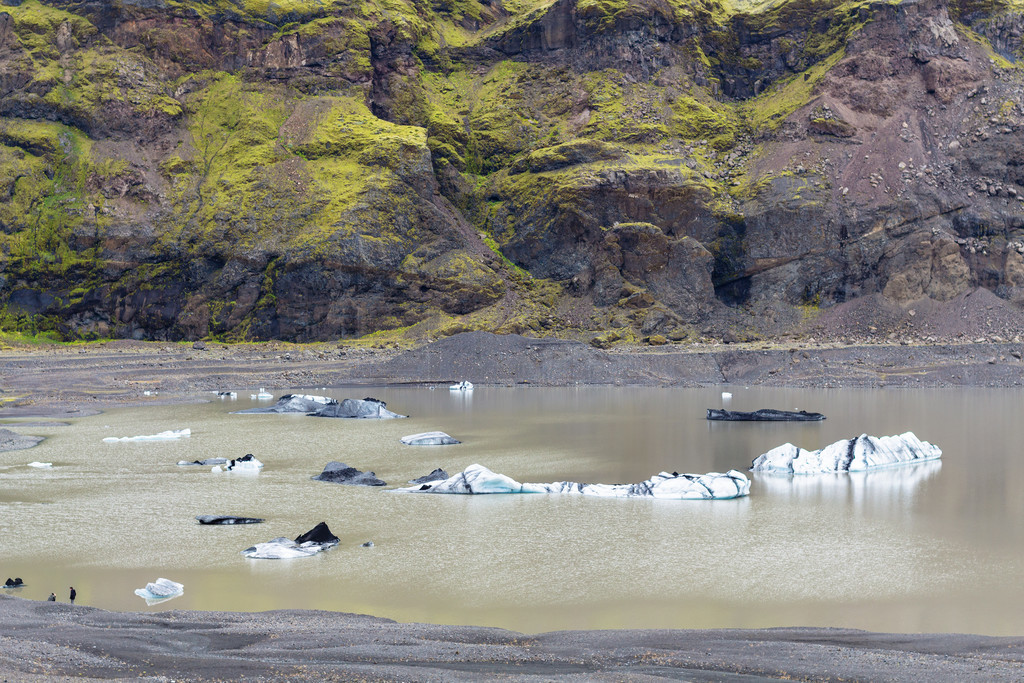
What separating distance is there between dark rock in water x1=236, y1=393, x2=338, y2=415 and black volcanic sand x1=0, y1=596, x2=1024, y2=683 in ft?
92.8

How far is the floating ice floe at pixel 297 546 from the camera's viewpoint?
1351 centimetres

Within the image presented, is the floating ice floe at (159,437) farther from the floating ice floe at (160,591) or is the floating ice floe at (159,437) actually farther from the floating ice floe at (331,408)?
the floating ice floe at (160,591)

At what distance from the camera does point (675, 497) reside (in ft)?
59.1

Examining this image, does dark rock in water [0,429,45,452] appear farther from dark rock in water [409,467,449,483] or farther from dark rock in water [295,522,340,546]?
dark rock in water [295,522,340,546]

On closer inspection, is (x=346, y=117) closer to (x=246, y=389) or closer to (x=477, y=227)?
(x=477, y=227)

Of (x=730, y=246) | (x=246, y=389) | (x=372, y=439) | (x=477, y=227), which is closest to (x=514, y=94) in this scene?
(x=477, y=227)

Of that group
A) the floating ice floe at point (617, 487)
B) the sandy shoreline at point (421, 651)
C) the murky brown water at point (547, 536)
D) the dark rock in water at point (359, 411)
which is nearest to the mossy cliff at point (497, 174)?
the dark rock in water at point (359, 411)

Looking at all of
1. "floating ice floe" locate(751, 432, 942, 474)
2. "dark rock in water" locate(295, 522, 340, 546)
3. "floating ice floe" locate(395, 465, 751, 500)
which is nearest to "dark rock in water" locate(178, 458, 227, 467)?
"floating ice floe" locate(395, 465, 751, 500)

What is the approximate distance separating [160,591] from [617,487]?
989 centimetres

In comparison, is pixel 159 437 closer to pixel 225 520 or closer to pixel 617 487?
pixel 225 520

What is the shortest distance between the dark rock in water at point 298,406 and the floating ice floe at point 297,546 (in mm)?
24142

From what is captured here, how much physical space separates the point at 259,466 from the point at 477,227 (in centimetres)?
6735

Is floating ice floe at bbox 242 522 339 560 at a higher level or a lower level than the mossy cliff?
lower

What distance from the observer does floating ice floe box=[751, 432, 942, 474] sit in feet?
70.0
